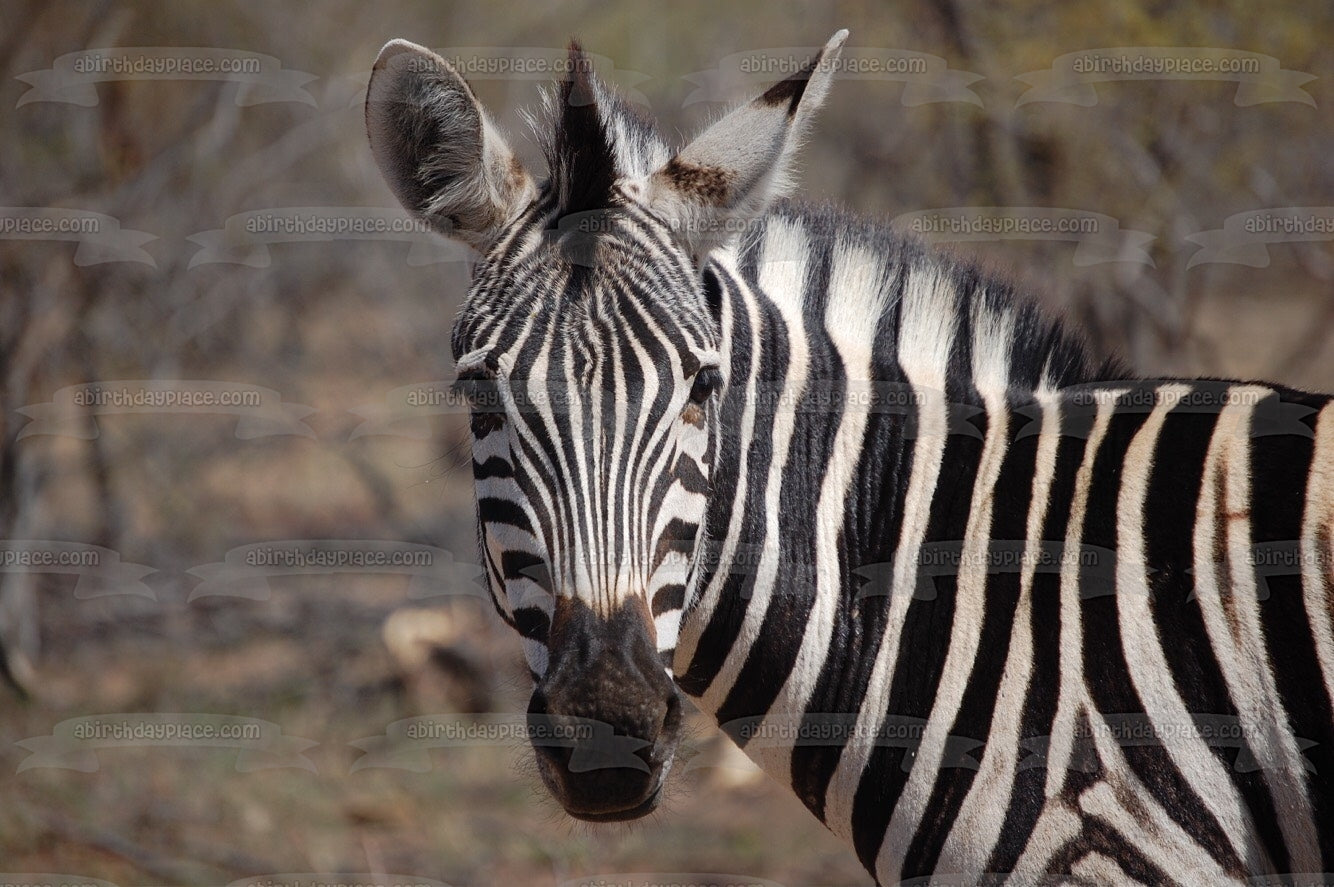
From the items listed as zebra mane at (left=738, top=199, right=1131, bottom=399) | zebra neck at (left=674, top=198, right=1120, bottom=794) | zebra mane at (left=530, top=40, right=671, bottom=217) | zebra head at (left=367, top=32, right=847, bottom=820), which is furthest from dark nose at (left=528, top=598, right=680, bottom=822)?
zebra mane at (left=738, top=199, right=1131, bottom=399)

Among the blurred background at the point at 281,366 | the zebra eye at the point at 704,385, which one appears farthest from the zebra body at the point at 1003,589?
the blurred background at the point at 281,366

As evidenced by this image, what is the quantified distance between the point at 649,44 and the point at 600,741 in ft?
Result: 45.8

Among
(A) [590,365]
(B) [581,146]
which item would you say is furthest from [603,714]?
(B) [581,146]

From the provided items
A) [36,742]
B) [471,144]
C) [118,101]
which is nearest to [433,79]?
[471,144]

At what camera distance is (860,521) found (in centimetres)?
329

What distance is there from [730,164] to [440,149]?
0.84 m

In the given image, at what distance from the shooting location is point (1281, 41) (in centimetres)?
816

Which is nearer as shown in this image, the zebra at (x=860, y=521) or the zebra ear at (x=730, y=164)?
the zebra at (x=860, y=521)

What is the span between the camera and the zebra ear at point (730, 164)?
3.04 meters

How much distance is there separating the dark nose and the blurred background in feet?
14.3

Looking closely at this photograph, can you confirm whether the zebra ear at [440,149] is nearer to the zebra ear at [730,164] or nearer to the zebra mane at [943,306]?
the zebra ear at [730,164]

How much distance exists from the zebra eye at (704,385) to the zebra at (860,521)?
14 millimetres

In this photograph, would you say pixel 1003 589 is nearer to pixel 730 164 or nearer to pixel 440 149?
pixel 730 164

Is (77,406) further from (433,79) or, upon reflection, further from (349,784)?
(433,79)
